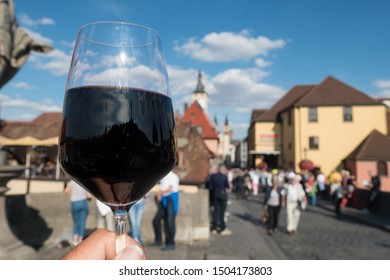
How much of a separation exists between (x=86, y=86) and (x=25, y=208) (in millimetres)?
6071

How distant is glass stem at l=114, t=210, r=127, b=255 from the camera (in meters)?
1.05

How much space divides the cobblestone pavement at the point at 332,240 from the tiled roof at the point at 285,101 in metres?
30.6

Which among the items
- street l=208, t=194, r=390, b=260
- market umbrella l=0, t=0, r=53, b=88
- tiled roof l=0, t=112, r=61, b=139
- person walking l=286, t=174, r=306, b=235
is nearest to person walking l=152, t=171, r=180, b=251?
street l=208, t=194, r=390, b=260

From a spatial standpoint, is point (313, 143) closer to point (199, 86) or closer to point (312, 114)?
point (312, 114)

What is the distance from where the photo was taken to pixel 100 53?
1.14 meters

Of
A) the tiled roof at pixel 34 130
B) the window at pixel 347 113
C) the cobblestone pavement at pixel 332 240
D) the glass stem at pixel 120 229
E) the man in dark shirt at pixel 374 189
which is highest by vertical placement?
the window at pixel 347 113

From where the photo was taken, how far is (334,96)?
33562mm

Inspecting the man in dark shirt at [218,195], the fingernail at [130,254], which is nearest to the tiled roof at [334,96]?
the man in dark shirt at [218,195]

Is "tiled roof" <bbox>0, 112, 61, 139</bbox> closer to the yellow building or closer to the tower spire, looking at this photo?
the yellow building

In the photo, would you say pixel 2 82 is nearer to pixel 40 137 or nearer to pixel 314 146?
pixel 40 137

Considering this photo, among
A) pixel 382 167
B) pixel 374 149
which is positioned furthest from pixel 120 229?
pixel 374 149

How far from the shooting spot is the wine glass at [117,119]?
1024 mm

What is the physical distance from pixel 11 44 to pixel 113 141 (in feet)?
20.6

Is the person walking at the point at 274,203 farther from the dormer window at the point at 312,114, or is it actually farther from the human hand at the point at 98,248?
the dormer window at the point at 312,114
